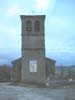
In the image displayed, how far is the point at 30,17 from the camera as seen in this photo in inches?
2347

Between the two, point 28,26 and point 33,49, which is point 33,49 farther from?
point 28,26

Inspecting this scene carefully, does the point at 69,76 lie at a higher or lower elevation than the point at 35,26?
lower

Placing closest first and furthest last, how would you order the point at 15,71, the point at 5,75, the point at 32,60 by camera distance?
the point at 32,60, the point at 15,71, the point at 5,75

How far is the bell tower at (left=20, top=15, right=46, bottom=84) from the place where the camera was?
5947 centimetres

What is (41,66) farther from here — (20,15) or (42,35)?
(20,15)

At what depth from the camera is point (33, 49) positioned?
196ft

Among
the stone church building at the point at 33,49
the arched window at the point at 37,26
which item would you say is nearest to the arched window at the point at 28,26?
the stone church building at the point at 33,49

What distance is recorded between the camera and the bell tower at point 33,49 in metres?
59.5

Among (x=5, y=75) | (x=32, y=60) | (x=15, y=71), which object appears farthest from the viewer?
(x=5, y=75)

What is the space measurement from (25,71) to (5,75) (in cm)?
1193

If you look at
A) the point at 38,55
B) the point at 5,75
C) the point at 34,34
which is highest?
the point at 34,34

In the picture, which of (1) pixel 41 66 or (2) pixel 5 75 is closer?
(1) pixel 41 66

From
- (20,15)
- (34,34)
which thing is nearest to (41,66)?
(34,34)

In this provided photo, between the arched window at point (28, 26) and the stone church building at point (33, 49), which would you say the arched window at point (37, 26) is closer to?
the stone church building at point (33, 49)
